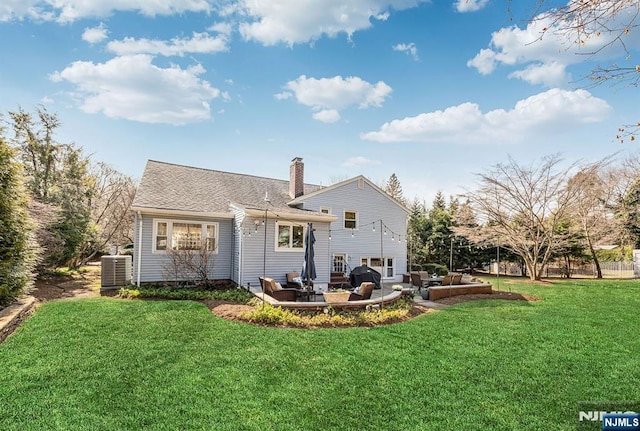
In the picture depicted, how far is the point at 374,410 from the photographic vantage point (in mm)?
4125

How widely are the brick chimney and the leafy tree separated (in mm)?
11578

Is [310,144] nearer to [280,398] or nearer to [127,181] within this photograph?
[280,398]

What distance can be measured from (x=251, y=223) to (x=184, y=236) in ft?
9.96

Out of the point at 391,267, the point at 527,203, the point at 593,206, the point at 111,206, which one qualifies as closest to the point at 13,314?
the point at 391,267

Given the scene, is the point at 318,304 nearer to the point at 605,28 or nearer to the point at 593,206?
the point at 605,28

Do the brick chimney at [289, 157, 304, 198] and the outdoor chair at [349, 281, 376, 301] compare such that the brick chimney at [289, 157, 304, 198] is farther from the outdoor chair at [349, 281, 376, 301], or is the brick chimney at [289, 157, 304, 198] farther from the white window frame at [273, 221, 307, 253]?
the outdoor chair at [349, 281, 376, 301]

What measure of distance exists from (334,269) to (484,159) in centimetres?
1217

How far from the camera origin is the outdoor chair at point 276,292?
34.3 ft

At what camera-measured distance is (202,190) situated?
15906mm

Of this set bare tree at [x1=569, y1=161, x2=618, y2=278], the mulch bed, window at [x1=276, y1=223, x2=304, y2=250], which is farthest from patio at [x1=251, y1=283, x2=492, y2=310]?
bare tree at [x1=569, y1=161, x2=618, y2=278]

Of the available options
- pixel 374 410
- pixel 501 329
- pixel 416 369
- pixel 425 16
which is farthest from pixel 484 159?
pixel 374 410

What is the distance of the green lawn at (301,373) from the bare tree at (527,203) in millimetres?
12074

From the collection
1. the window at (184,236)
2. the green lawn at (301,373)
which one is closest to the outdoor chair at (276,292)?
the green lawn at (301,373)

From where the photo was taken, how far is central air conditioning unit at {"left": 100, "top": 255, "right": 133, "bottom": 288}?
12406 mm
